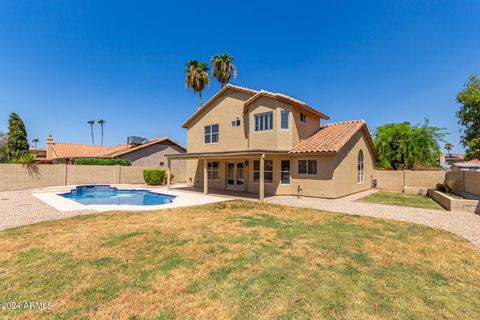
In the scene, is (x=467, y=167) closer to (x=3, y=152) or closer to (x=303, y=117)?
(x=303, y=117)

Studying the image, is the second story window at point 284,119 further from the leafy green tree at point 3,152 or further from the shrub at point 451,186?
the leafy green tree at point 3,152

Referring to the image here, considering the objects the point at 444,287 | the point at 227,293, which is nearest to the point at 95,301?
the point at 227,293

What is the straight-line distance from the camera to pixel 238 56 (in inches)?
1152

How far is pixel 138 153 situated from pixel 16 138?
14848mm

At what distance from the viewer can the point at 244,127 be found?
18.0 m

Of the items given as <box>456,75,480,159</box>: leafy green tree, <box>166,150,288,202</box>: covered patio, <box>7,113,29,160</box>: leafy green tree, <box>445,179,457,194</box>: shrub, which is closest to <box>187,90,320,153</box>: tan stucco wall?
<box>166,150,288,202</box>: covered patio

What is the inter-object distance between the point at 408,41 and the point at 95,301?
2403cm

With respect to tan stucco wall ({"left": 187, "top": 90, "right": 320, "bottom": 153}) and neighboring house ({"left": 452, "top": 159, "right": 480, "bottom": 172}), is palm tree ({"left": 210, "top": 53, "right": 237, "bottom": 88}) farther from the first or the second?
neighboring house ({"left": 452, "top": 159, "right": 480, "bottom": 172})

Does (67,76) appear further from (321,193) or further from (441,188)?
(441,188)

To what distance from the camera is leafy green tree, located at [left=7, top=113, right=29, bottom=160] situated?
26891 millimetres

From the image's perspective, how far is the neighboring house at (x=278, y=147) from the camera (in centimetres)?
1472

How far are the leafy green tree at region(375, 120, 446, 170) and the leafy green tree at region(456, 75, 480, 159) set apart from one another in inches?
290

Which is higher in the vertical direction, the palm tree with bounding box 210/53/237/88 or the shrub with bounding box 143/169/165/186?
the palm tree with bounding box 210/53/237/88

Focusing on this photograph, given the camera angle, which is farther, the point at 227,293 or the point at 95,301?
the point at 227,293
